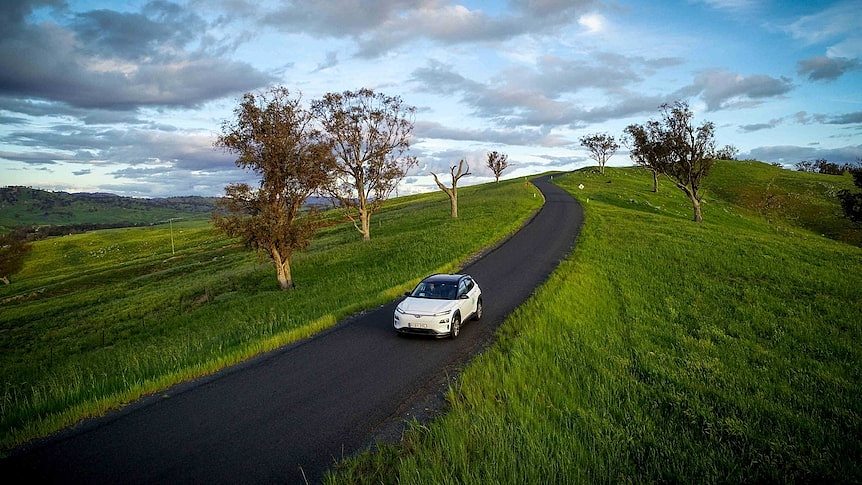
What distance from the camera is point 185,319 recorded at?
24141mm

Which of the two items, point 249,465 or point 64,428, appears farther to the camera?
point 64,428

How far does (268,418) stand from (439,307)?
20.4ft

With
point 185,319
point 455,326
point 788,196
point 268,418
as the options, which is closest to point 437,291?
point 455,326

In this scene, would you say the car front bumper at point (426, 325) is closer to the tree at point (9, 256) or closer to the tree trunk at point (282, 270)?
the tree trunk at point (282, 270)

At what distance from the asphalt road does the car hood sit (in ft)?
3.16

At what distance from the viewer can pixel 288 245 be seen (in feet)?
87.2

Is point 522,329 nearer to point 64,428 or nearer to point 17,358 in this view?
point 64,428

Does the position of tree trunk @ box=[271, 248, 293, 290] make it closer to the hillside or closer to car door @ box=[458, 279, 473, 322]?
car door @ box=[458, 279, 473, 322]

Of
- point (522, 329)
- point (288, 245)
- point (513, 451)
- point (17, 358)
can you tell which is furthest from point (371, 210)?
point (513, 451)

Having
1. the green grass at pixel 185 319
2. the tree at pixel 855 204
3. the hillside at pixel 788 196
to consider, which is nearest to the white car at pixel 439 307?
the green grass at pixel 185 319

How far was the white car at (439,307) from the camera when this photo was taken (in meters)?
12.8

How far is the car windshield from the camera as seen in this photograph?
14164 millimetres

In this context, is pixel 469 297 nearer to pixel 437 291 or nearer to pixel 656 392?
pixel 437 291

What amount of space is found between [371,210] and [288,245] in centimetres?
1365
